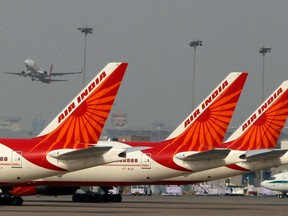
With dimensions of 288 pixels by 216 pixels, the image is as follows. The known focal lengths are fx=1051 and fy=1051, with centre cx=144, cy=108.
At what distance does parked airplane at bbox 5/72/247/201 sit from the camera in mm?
72438

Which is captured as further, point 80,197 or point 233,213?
point 80,197

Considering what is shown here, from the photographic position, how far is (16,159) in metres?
63.9

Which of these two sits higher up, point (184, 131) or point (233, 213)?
point (184, 131)

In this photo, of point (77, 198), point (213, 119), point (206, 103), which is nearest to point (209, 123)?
point (213, 119)

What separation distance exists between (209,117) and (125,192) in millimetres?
52534

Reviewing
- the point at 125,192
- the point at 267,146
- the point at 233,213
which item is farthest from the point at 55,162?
the point at 125,192

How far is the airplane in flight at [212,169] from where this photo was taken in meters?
73.5

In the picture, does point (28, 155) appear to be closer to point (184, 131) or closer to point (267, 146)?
point (184, 131)

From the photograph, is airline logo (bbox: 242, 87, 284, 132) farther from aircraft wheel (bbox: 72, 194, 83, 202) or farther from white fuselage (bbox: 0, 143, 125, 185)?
white fuselage (bbox: 0, 143, 125, 185)

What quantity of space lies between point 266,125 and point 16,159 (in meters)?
24.2

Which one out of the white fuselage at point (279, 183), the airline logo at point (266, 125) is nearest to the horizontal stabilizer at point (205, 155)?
the airline logo at point (266, 125)

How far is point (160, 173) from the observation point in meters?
73.2

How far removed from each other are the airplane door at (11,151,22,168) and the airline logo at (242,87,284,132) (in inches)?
948

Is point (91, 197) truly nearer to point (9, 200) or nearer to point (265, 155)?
point (9, 200)
